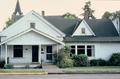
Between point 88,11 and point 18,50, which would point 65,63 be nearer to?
point 18,50

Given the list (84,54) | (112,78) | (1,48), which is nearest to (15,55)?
(1,48)

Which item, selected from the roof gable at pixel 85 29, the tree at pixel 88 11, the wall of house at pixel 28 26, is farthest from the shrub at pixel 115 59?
the tree at pixel 88 11

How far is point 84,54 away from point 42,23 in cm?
690

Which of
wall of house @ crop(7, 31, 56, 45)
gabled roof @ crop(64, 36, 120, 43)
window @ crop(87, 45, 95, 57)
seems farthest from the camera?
window @ crop(87, 45, 95, 57)

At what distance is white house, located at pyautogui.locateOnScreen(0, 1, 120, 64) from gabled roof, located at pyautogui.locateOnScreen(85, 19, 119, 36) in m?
0.32

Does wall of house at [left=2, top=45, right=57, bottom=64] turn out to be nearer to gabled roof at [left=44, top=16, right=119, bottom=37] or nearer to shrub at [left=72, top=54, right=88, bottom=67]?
shrub at [left=72, top=54, right=88, bottom=67]

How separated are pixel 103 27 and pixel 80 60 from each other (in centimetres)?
902

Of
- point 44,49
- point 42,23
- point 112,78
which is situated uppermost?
point 42,23

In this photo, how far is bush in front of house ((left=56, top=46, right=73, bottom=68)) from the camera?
39466 mm

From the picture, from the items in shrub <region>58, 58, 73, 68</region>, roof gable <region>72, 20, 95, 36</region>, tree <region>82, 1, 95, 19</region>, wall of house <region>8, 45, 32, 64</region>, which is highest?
tree <region>82, 1, 95, 19</region>

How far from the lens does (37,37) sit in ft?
141

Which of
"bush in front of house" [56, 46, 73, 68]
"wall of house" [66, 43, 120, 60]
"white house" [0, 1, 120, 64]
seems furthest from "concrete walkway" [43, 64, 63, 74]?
"wall of house" [66, 43, 120, 60]

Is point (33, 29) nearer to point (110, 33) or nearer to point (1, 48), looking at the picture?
point (1, 48)

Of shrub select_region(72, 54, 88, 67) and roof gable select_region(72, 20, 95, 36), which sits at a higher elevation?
roof gable select_region(72, 20, 95, 36)
